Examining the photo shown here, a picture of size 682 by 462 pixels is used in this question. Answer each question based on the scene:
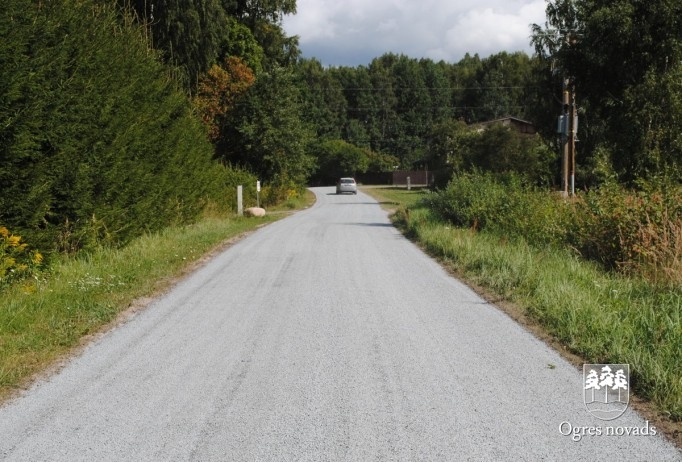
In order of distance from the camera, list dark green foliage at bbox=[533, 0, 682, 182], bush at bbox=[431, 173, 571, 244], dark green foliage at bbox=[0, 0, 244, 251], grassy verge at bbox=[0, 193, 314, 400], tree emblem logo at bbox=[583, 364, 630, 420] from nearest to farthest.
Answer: tree emblem logo at bbox=[583, 364, 630, 420], grassy verge at bbox=[0, 193, 314, 400], dark green foliage at bbox=[0, 0, 244, 251], bush at bbox=[431, 173, 571, 244], dark green foliage at bbox=[533, 0, 682, 182]

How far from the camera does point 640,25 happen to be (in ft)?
78.9

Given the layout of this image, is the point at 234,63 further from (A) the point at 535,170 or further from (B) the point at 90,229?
(B) the point at 90,229

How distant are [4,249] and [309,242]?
10240 mm

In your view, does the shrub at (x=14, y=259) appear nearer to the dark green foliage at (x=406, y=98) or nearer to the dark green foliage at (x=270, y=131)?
the dark green foliage at (x=270, y=131)

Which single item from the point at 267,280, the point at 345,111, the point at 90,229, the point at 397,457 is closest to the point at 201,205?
the point at 90,229

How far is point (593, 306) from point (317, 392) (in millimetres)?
3915

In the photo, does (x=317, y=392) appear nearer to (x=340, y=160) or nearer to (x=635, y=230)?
(x=635, y=230)

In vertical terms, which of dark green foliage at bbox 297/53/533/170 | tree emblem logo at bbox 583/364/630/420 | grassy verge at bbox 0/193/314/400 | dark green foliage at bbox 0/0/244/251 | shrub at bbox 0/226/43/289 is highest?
dark green foliage at bbox 297/53/533/170

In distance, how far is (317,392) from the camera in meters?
5.30

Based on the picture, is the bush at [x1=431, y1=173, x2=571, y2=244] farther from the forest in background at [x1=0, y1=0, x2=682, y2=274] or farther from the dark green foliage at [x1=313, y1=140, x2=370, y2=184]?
the dark green foliage at [x1=313, y1=140, x2=370, y2=184]

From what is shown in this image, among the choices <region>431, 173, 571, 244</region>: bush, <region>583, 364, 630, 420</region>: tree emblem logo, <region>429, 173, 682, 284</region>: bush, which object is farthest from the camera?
<region>431, 173, 571, 244</region>: bush

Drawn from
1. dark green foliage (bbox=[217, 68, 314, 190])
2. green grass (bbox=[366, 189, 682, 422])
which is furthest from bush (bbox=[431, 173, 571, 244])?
dark green foliage (bbox=[217, 68, 314, 190])

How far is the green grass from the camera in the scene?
5480 mm

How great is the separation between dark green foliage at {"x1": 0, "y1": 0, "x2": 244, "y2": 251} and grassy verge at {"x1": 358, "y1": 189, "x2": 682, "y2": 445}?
6936 mm
